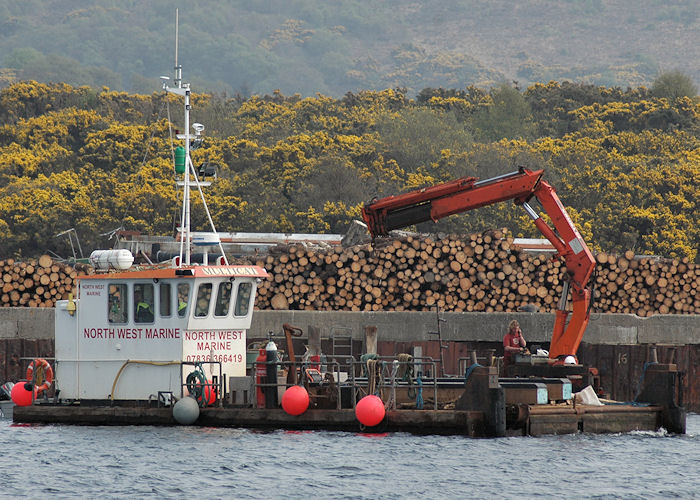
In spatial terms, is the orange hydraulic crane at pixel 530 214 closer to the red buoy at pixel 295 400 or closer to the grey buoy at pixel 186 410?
the red buoy at pixel 295 400

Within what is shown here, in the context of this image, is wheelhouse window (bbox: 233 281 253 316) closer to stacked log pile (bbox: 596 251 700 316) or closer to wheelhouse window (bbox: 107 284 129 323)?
wheelhouse window (bbox: 107 284 129 323)

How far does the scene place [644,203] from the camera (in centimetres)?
4709

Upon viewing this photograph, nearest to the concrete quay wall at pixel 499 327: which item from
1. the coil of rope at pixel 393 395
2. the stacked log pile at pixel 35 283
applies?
the stacked log pile at pixel 35 283

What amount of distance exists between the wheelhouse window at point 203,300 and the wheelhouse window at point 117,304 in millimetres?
1337

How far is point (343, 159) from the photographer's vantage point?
52500 mm

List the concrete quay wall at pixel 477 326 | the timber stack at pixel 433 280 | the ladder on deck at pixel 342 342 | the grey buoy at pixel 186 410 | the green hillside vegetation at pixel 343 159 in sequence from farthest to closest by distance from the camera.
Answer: the green hillside vegetation at pixel 343 159
the timber stack at pixel 433 280
the concrete quay wall at pixel 477 326
the ladder on deck at pixel 342 342
the grey buoy at pixel 186 410

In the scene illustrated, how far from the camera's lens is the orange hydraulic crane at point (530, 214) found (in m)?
26.1

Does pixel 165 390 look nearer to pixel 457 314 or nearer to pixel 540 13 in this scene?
pixel 457 314

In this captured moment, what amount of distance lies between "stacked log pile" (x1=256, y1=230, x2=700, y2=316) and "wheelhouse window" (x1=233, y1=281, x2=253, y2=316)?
7.94 metres

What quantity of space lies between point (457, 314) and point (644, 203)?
18584 millimetres

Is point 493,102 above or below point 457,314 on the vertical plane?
above

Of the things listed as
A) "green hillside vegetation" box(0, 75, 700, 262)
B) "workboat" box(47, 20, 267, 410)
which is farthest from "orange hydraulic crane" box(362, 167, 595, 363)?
"green hillside vegetation" box(0, 75, 700, 262)

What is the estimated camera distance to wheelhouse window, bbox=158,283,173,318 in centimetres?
2345

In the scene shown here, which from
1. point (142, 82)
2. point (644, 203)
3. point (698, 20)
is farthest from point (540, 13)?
point (644, 203)
